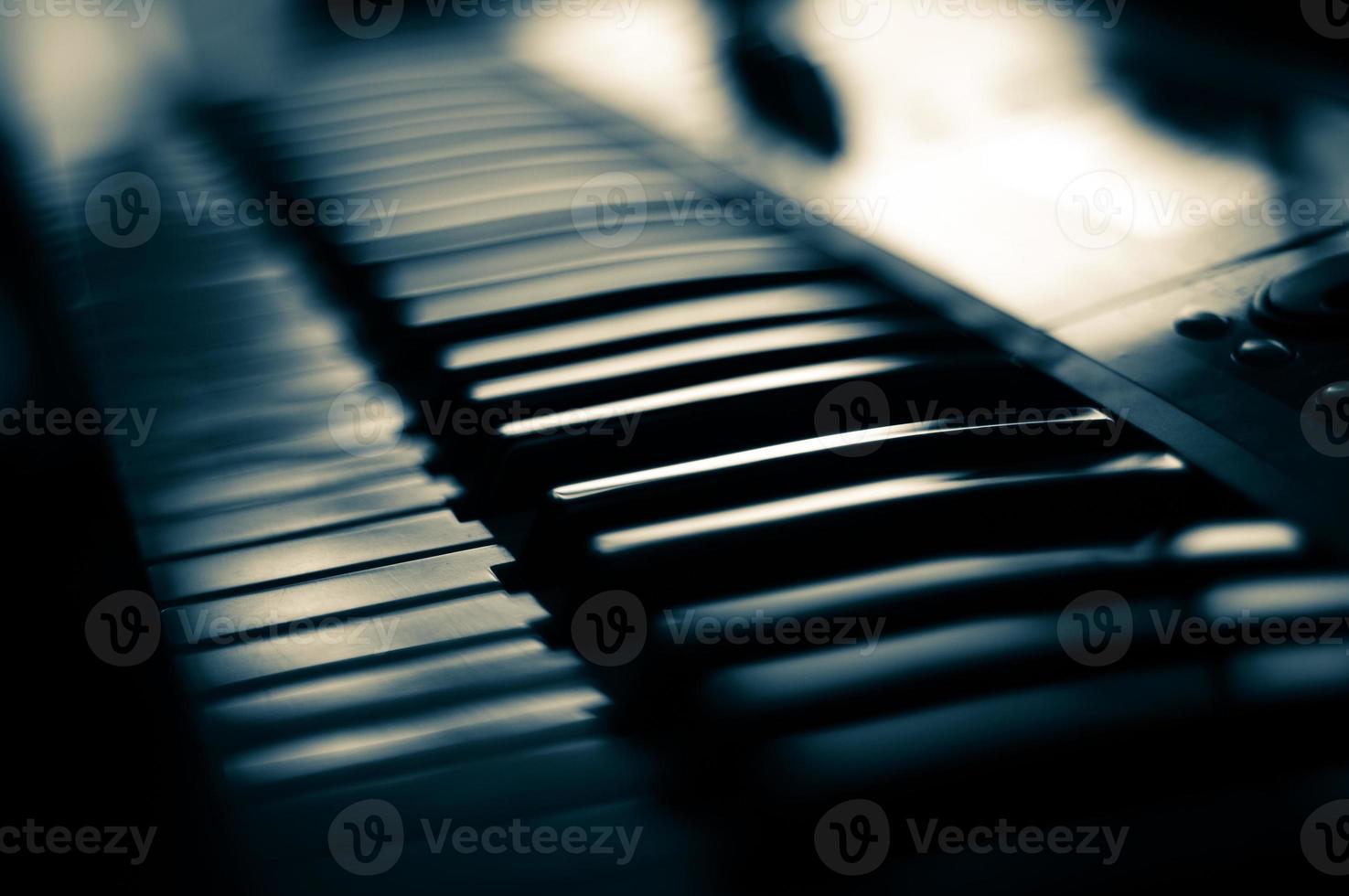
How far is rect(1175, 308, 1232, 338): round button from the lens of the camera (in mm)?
1620

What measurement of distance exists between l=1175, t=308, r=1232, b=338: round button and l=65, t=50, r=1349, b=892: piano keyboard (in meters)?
0.20

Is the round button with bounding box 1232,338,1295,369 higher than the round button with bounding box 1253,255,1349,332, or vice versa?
the round button with bounding box 1253,255,1349,332

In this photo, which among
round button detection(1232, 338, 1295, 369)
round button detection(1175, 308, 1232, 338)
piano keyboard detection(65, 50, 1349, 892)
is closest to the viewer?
piano keyboard detection(65, 50, 1349, 892)

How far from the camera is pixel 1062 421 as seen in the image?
1498mm

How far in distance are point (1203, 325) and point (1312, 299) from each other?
0.43 feet

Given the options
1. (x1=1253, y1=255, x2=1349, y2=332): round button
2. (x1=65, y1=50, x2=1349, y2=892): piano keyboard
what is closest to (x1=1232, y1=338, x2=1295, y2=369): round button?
(x1=1253, y1=255, x2=1349, y2=332): round button

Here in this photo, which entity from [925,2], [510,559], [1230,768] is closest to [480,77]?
[925,2]

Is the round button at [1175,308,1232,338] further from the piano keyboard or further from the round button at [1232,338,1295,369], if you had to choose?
the piano keyboard

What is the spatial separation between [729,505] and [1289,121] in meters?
1.41

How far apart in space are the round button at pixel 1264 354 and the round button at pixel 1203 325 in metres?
0.06

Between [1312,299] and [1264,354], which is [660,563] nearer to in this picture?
[1264,354]

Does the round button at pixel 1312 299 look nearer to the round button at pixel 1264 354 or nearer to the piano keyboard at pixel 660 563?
the round button at pixel 1264 354

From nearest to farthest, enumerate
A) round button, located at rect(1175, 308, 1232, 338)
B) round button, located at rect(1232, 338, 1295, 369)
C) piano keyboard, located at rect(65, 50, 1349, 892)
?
piano keyboard, located at rect(65, 50, 1349, 892) → round button, located at rect(1232, 338, 1295, 369) → round button, located at rect(1175, 308, 1232, 338)

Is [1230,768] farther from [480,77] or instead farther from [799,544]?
[480,77]
